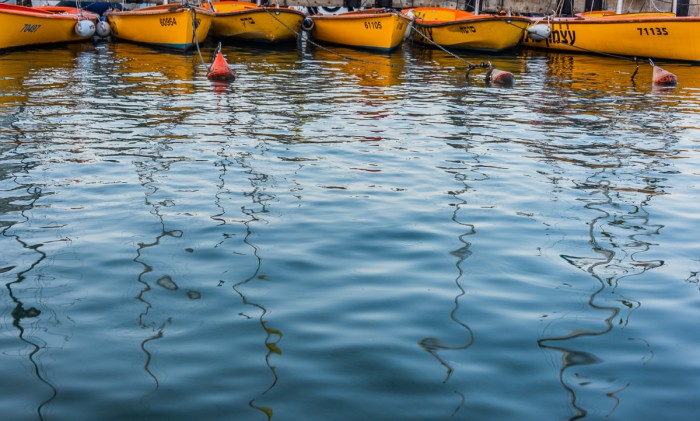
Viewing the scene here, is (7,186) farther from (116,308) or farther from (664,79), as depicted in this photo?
→ (664,79)

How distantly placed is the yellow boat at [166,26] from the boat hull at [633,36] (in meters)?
11.9

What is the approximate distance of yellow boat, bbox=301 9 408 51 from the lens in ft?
87.4

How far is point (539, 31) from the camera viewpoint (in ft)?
93.1

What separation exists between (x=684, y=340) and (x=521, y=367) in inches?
45.5

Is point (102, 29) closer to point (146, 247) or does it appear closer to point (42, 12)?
point (42, 12)

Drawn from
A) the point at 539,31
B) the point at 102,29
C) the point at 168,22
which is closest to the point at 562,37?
the point at 539,31

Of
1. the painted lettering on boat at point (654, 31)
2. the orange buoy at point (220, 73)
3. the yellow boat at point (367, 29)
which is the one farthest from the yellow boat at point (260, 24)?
the painted lettering on boat at point (654, 31)

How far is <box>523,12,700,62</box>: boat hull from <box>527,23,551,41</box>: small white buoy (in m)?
0.34

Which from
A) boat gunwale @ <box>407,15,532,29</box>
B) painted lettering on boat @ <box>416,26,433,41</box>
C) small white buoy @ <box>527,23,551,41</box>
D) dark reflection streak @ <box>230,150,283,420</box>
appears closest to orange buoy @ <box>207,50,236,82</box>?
Result: dark reflection streak @ <box>230,150,283,420</box>

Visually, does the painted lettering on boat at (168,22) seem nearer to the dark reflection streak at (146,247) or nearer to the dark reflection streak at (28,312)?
the dark reflection streak at (146,247)

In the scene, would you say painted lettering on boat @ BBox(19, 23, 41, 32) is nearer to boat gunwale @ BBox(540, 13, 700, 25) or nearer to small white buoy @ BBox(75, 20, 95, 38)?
small white buoy @ BBox(75, 20, 95, 38)

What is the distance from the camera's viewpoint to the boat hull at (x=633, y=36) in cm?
2415

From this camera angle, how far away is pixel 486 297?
18.7 feet

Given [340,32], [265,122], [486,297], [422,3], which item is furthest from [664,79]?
[422,3]
